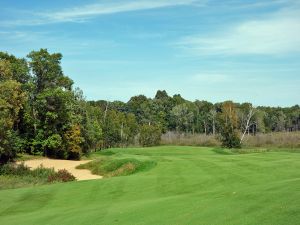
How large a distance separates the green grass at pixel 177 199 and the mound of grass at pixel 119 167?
19.1 feet

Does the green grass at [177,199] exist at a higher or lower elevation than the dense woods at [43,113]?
lower

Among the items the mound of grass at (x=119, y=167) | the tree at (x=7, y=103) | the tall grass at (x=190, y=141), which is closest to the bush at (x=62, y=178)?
the mound of grass at (x=119, y=167)

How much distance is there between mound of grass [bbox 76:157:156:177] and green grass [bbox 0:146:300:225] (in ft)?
19.1

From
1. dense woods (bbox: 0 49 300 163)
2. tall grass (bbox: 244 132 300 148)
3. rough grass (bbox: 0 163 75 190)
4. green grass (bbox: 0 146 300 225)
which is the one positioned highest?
dense woods (bbox: 0 49 300 163)

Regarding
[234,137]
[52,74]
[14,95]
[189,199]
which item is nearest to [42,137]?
[52,74]

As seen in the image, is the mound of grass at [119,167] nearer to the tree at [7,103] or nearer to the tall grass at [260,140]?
the tree at [7,103]

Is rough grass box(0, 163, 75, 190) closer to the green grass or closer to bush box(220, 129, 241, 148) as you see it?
the green grass

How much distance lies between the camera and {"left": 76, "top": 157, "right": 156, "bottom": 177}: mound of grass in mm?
38062

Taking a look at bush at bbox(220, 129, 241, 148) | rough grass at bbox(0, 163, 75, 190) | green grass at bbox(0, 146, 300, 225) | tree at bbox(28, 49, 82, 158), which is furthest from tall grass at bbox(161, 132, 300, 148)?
green grass at bbox(0, 146, 300, 225)

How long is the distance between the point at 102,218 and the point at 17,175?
30.4 m

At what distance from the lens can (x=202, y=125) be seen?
152750mm

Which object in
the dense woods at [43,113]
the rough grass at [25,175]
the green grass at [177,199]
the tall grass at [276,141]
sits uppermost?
the dense woods at [43,113]

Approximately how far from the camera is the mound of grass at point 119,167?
125ft

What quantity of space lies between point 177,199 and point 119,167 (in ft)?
82.7
